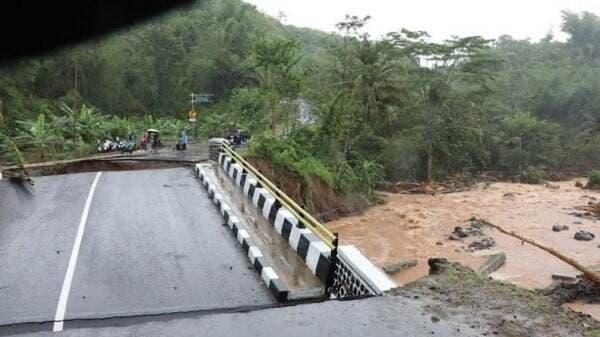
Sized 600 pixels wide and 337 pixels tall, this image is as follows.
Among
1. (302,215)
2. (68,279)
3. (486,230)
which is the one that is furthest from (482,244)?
(68,279)

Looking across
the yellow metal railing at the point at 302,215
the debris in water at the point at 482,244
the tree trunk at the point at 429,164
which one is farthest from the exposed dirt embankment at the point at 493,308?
the tree trunk at the point at 429,164

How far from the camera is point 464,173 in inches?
1406

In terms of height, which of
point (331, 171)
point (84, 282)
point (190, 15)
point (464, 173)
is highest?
point (190, 15)

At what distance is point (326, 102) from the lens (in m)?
26.6

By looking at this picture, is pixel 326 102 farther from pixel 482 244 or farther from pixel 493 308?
pixel 493 308

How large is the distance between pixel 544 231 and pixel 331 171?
929cm

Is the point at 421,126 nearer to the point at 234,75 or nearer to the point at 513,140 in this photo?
the point at 513,140

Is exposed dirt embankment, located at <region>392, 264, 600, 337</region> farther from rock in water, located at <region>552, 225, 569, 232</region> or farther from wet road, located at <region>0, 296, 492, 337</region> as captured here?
rock in water, located at <region>552, 225, 569, 232</region>

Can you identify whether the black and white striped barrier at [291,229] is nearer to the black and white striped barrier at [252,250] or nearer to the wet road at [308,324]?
the black and white striped barrier at [252,250]

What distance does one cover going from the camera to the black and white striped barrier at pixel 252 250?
571cm

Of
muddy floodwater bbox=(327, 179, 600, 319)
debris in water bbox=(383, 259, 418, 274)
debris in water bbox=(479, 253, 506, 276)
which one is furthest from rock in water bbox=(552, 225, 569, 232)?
debris in water bbox=(383, 259, 418, 274)

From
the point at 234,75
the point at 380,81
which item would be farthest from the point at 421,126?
the point at 234,75

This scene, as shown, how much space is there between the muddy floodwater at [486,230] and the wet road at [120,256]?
8.67m

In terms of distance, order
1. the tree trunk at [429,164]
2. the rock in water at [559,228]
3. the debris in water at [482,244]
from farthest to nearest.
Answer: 1. the tree trunk at [429,164]
2. the rock in water at [559,228]
3. the debris in water at [482,244]
